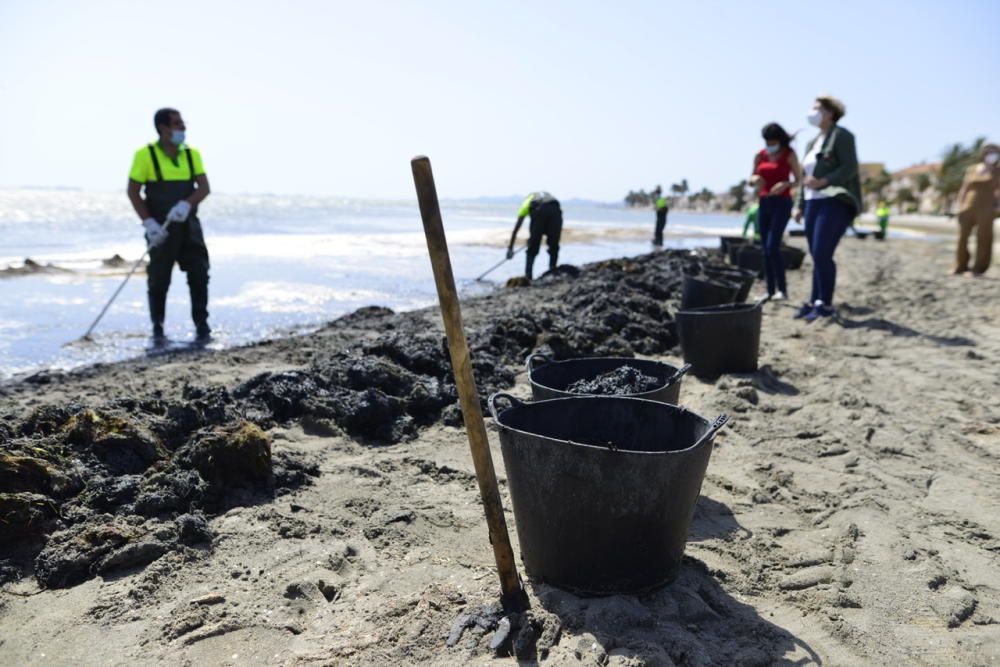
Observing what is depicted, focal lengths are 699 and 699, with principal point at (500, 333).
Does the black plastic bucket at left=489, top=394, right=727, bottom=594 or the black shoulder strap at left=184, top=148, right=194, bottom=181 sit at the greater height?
the black shoulder strap at left=184, top=148, right=194, bottom=181

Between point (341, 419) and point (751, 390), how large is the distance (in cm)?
271

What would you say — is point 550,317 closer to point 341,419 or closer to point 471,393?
point 341,419

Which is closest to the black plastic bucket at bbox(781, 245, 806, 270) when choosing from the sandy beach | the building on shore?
the sandy beach

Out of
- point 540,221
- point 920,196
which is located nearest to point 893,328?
point 540,221

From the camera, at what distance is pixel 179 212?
671 centimetres

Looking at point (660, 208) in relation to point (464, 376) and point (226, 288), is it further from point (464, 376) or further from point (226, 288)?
point (464, 376)

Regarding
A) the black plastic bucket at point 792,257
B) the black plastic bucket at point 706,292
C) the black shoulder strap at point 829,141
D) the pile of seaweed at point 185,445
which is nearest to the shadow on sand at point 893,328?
the black plastic bucket at point 706,292

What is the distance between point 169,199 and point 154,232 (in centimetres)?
39

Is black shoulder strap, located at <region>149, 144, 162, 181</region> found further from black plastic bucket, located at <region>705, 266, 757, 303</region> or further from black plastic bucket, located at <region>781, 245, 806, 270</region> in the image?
black plastic bucket, located at <region>781, 245, 806, 270</region>

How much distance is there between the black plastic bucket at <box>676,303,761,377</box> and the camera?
5.07 metres

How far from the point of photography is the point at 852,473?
11.7 ft

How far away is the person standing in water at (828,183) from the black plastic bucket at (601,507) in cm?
507

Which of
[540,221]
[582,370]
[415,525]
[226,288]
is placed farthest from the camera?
[540,221]

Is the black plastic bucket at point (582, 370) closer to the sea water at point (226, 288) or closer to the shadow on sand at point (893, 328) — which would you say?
the shadow on sand at point (893, 328)
